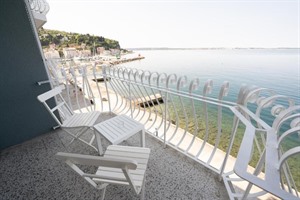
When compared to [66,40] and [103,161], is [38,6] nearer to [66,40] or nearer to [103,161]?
[103,161]

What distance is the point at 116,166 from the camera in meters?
0.99

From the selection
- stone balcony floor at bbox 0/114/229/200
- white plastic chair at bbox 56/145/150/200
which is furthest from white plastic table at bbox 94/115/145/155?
stone balcony floor at bbox 0/114/229/200

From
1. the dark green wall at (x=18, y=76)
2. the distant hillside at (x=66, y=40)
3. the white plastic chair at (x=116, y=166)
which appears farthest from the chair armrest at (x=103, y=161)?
the distant hillside at (x=66, y=40)

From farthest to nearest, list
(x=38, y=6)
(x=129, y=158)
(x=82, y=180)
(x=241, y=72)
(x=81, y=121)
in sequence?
(x=241, y=72), (x=38, y=6), (x=81, y=121), (x=82, y=180), (x=129, y=158)

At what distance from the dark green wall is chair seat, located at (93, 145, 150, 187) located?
2139mm

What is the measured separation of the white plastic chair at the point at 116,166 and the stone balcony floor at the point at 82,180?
35 centimetres

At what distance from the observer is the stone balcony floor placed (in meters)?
1.78

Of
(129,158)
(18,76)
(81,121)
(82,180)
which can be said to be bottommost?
(82,180)

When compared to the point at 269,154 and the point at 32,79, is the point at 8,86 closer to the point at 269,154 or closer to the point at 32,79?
the point at 32,79

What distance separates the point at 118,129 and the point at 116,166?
1.26 metres

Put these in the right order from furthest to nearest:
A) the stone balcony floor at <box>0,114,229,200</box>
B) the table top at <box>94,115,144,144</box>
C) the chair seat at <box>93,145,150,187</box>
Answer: the table top at <box>94,115,144,144</box> → the stone balcony floor at <box>0,114,229,200</box> → the chair seat at <box>93,145,150,187</box>

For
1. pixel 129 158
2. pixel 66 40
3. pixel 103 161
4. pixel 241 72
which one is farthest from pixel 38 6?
pixel 66 40

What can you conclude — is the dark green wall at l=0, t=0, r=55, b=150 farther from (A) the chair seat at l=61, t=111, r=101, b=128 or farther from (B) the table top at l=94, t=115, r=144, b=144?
(B) the table top at l=94, t=115, r=144, b=144

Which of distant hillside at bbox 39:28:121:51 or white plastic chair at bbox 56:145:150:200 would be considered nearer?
white plastic chair at bbox 56:145:150:200
